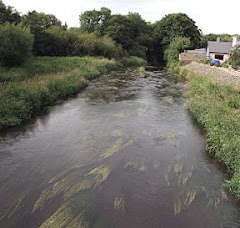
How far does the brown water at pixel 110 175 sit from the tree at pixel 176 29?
51813 mm

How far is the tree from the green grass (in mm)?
46855

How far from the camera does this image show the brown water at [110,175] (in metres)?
6.86

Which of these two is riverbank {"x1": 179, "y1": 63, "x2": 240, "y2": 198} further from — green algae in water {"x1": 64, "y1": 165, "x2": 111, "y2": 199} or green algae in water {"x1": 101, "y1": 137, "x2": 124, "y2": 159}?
green algae in water {"x1": 64, "y1": 165, "x2": 111, "y2": 199}

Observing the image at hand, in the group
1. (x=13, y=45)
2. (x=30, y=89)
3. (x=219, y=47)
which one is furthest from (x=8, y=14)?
(x=219, y=47)

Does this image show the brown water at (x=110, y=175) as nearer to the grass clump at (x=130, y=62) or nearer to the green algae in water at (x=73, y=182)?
the green algae in water at (x=73, y=182)

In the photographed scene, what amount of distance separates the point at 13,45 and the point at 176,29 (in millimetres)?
49389

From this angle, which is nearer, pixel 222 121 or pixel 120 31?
pixel 222 121

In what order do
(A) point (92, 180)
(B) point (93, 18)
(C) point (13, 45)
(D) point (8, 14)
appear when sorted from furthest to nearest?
1. (B) point (93, 18)
2. (D) point (8, 14)
3. (C) point (13, 45)
4. (A) point (92, 180)

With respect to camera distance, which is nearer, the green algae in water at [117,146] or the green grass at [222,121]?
the green grass at [222,121]

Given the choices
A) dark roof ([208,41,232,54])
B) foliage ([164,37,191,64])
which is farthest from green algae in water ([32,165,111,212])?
dark roof ([208,41,232,54])

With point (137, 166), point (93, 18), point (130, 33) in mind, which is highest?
point (93, 18)

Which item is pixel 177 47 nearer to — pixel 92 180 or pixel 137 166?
pixel 137 166

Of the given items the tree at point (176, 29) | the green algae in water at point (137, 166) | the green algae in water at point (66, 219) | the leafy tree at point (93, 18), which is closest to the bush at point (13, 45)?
the green algae in water at point (137, 166)

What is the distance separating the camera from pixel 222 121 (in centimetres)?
1170
